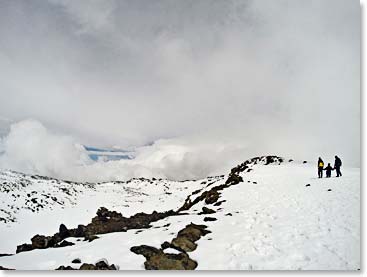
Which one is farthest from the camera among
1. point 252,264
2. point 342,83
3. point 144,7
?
point 144,7

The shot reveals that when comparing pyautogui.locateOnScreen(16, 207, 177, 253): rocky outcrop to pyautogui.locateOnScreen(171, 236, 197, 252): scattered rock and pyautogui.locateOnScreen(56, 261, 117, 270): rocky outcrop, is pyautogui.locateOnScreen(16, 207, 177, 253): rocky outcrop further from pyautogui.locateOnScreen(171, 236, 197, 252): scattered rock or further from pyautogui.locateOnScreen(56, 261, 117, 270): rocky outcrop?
pyautogui.locateOnScreen(171, 236, 197, 252): scattered rock

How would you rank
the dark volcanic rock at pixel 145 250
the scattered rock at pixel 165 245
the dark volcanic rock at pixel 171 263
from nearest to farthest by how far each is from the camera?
1. the dark volcanic rock at pixel 171 263
2. the dark volcanic rock at pixel 145 250
3. the scattered rock at pixel 165 245

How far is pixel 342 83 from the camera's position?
8742mm

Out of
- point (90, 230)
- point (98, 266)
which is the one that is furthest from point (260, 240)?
point (90, 230)

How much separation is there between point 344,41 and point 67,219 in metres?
23.8

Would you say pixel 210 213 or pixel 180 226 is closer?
pixel 180 226

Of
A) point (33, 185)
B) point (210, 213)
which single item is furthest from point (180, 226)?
point (33, 185)

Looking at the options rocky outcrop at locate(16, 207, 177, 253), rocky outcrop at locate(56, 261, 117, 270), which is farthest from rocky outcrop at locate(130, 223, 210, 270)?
rocky outcrop at locate(16, 207, 177, 253)

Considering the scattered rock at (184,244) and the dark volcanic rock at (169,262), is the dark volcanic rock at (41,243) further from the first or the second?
the scattered rock at (184,244)

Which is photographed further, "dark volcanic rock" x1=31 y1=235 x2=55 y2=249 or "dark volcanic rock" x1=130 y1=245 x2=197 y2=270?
"dark volcanic rock" x1=31 y1=235 x2=55 y2=249

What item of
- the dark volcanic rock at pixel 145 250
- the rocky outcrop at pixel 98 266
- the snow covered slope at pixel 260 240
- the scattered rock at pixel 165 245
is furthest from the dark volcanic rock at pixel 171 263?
the rocky outcrop at pixel 98 266

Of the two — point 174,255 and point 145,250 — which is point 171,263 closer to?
point 174,255

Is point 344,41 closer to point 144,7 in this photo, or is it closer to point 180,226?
point 144,7

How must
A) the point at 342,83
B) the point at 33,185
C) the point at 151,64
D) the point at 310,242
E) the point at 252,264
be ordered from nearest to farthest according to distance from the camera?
1. the point at 252,264
2. the point at 310,242
3. the point at 342,83
4. the point at 151,64
5. the point at 33,185
